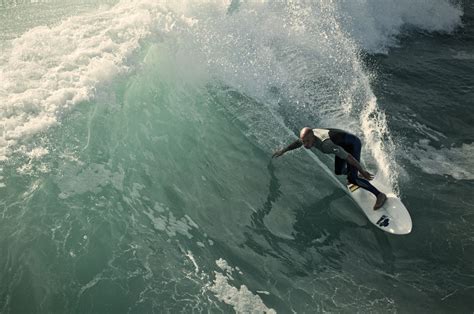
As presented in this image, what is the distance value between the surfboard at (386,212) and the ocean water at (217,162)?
13 cm

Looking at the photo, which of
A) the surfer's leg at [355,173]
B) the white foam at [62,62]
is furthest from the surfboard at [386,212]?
the white foam at [62,62]

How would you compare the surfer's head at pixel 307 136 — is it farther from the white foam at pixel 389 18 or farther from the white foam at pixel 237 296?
the white foam at pixel 389 18

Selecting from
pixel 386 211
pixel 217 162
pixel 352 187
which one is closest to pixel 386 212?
pixel 386 211

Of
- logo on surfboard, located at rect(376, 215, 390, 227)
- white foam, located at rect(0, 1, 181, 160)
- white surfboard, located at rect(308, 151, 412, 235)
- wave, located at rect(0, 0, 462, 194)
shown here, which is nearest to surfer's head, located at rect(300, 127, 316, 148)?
white surfboard, located at rect(308, 151, 412, 235)

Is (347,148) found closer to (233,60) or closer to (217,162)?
(217,162)

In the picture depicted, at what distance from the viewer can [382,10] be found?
13609mm

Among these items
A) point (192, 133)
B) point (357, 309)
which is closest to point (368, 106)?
point (192, 133)

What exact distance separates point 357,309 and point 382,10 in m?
11.3

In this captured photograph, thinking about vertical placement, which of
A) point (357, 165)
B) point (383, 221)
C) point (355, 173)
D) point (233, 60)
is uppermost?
point (233, 60)

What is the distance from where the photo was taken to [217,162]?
7836mm

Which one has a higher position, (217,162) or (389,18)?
(389,18)

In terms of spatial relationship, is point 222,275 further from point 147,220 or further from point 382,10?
point 382,10

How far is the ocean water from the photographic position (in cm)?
571

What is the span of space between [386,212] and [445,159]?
226 centimetres
